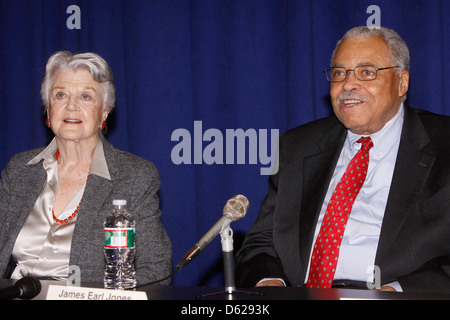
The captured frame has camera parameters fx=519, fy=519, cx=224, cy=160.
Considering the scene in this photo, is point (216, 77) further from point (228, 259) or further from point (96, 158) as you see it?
point (228, 259)

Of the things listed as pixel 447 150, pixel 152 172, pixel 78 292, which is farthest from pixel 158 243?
pixel 447 150

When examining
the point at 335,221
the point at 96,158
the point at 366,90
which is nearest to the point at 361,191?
the point at 335,221

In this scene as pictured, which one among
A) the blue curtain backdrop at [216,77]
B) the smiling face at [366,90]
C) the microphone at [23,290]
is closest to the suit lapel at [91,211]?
the microphone at [23,290]

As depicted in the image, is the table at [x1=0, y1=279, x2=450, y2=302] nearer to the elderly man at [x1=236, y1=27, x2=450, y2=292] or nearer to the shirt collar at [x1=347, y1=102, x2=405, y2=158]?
the elderly man at [x1=236, y1=27, x2=450, y2=292]

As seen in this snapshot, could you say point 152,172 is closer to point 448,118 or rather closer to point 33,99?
point 448,118

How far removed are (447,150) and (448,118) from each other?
0.56 ft

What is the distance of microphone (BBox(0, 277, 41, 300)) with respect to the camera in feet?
4.05

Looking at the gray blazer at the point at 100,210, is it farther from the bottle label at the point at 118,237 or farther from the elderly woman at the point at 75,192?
the bottle label at the point at 118,237

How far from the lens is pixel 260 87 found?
3191 millimetres

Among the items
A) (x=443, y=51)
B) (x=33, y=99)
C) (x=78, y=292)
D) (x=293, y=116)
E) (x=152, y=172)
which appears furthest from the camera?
(x=33, y=99)

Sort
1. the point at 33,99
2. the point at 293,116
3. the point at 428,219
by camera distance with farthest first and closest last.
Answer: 1. the point at 33,99
2. the point at 293,116
3. the point at 428,219

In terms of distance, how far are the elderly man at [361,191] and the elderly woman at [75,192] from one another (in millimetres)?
460

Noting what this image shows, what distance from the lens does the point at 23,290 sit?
50.0 inches

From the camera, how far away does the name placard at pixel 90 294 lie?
122 centimetres
